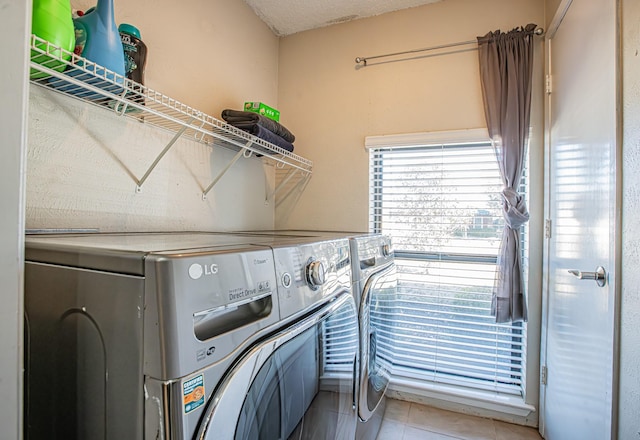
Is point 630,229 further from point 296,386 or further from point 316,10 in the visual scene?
point 316,10

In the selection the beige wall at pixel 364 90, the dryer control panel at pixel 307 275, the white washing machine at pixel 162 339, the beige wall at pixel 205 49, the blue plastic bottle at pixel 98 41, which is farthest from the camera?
the beige wall at pixel 364 90

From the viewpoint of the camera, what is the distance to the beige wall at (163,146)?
105 centimetres

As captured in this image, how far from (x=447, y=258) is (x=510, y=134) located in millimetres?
812

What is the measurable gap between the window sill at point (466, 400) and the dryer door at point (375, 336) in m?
0.37

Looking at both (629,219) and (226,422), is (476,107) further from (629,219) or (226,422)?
(226,422)

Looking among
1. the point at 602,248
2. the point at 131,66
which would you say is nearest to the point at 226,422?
the point at 131,66

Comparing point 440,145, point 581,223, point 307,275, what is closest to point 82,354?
point 307,275

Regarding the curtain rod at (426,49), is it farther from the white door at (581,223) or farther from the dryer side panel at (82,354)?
the dryer side panel at (82,354)

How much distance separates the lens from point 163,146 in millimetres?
1464

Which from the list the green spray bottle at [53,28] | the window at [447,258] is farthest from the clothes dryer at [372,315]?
the green spray bottle at [53,28]

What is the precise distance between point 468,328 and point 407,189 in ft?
3.14

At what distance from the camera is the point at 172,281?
0.51 m

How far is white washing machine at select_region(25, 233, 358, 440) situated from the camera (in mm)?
512

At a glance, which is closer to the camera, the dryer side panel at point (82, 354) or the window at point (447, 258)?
the dryer side panel at point (82, 354)
